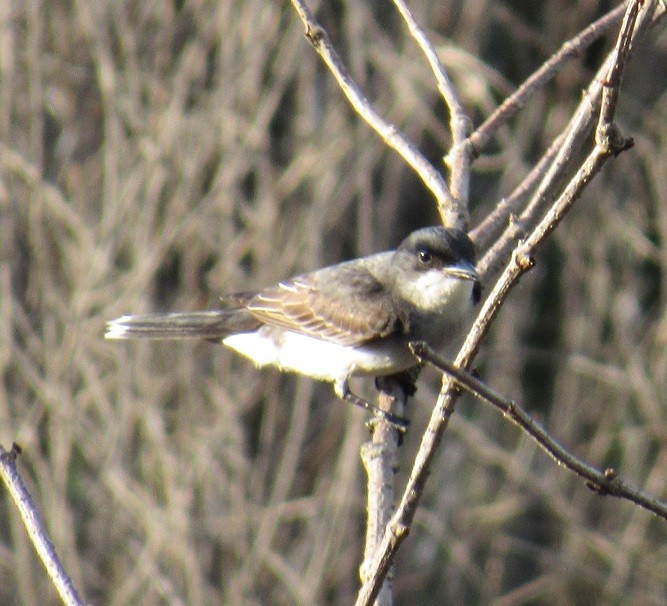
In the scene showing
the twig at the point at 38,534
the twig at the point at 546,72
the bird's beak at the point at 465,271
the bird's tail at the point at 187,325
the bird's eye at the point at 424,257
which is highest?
the bird's tail at the point at 187,325

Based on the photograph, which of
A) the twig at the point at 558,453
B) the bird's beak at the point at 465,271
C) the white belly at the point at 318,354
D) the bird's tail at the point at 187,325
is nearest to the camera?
the twig at the point at 558,453

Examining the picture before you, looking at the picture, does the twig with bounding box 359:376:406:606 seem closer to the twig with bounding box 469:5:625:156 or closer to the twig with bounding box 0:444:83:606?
the twig with bounding box 0:444:83:606

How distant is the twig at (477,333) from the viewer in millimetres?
2045

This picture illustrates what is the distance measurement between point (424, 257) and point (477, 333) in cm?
280

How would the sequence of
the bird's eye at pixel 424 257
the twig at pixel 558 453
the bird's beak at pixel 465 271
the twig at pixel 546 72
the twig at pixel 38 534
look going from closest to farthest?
the twig at pixel 558 453 < the twig at pixel 38 534 < the twig at pixel 546 72 < the bird's beak at pixel 465 271 < the bird's eye at pixel 424 257

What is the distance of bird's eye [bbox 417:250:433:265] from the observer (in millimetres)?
4888

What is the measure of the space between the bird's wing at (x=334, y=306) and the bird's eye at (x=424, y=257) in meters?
0.33

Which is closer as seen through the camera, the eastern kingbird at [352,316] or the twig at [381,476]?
the twig at [381,476]

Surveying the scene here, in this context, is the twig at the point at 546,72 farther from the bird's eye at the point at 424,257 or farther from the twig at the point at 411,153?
the bird's eye at the point at 424,257

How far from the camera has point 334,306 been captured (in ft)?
18.1

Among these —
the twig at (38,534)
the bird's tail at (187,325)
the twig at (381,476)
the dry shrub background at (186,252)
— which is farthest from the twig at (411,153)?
the dry shrub background at (186,252)

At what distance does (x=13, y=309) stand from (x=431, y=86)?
357 centimetres

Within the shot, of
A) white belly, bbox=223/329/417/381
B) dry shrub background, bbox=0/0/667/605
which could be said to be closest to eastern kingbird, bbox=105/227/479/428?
white belly, bbox=223/329/417/381

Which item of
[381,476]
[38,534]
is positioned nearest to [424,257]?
[381,476]
